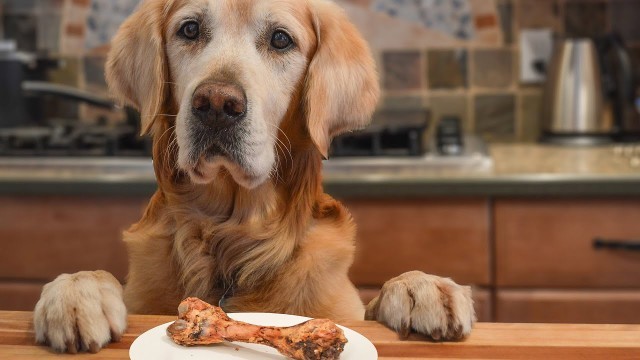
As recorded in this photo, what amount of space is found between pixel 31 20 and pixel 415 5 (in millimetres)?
1254

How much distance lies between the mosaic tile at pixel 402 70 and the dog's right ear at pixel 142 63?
156 centimetres

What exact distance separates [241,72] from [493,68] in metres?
1.77

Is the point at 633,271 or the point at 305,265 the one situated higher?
the point at 305,265

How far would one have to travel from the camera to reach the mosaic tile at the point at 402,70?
9.21ft

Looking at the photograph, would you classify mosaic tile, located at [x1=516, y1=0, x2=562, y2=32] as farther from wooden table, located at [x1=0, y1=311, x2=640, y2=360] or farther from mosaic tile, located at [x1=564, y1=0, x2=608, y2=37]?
wooden table, located at [x1=0, y1=311, x2=640, y2=360]

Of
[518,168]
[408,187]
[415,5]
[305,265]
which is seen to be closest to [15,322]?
[305,265]

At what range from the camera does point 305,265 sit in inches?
49.0

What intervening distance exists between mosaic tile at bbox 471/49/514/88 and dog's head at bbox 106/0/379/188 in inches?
60.0

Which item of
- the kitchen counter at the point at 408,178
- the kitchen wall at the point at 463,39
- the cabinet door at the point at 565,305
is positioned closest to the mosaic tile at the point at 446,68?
the kitchen wall at the point at 463,39

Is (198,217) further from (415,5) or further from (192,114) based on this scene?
(415,5)

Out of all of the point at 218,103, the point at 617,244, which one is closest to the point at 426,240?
the point at 617,244

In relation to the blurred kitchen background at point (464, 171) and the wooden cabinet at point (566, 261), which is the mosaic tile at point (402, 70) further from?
the wooden cabinet at point (566, 261)

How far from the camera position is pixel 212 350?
0.83 metres

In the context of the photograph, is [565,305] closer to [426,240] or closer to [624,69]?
[426,240]
